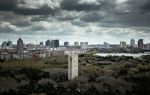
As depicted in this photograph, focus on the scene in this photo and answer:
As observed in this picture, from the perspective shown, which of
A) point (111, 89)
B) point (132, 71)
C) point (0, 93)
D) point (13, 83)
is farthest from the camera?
point (132, 71)

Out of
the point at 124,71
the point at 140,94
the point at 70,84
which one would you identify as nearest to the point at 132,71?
the point at 124,71

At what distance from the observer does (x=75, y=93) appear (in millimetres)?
24781

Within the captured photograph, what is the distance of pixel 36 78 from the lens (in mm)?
37750

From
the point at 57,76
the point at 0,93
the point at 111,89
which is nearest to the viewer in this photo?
the point at 0,93

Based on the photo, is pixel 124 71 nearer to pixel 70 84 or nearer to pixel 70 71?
pixel 70 71

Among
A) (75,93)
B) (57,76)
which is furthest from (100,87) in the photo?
(57,76)

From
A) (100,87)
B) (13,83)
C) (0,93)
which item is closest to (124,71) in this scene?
(100,87)

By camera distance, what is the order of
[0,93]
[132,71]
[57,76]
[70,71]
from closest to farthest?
1. [0,93]
2. [70,71]
3. [57,76]
4. [132,71]

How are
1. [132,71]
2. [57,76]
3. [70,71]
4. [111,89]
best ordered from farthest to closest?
[132,71] < [57,76] < [70,71] < [111,89]

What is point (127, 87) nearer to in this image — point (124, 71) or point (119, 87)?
point (119, 87)

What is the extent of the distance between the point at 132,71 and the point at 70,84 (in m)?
14.1

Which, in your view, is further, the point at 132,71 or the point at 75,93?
the point at 132,71

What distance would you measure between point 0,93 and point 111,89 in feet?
33.5

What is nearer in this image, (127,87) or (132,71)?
(127,87)
